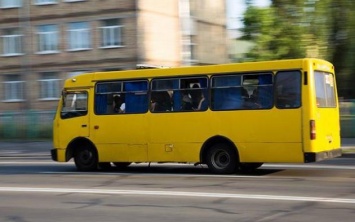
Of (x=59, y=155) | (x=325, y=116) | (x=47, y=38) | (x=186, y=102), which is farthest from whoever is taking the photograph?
(x=47, y=38)

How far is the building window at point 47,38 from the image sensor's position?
43.9m

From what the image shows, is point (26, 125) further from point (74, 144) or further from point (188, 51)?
point (74, 144)

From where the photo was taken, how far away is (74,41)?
43.4 metres

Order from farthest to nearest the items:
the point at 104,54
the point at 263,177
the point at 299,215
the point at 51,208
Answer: the point at 104,54
the point at 263,177
the point at 51,208
the point at 299,215

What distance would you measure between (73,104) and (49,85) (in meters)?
26.5

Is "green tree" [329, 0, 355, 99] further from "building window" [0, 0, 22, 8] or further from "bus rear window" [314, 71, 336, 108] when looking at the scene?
"building window" [0, 0, 22, 8]

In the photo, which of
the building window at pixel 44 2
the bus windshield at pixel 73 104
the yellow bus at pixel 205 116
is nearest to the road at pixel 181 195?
the yellow bus at pixel 205 116

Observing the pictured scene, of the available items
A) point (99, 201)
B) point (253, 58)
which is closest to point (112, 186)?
point (99, 201)

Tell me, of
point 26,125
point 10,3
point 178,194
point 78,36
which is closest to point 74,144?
point 178,194

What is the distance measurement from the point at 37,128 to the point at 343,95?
15951 millimetres

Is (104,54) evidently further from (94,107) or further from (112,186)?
(112,186)

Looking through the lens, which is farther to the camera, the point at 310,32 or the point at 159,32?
the point at 159,32

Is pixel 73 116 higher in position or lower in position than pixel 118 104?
lower

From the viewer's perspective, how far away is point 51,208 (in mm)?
11133
